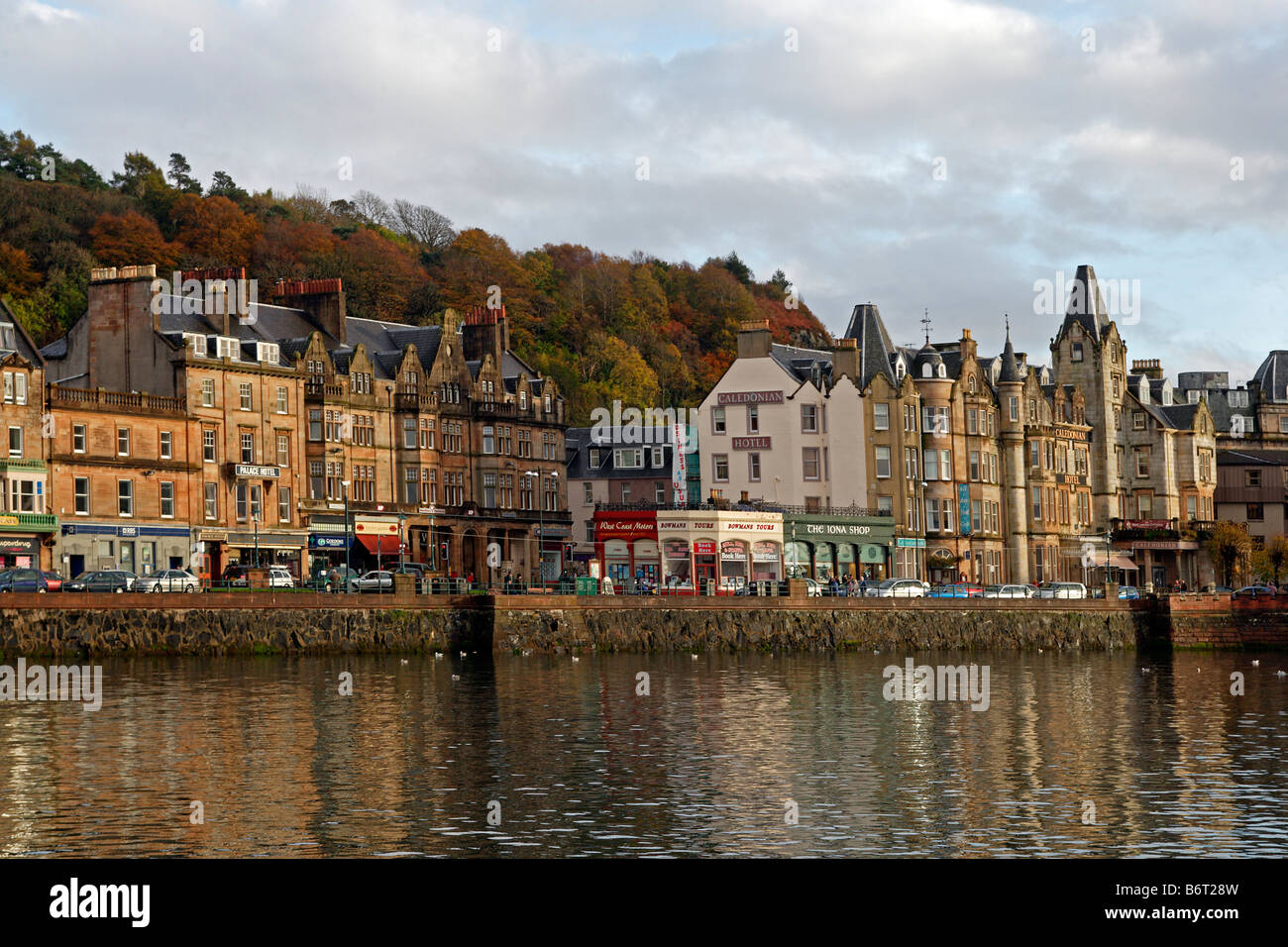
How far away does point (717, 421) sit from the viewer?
353ft

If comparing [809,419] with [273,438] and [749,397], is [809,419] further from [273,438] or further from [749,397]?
[273,438]

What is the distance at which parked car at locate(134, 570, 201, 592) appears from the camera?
68.7 metres

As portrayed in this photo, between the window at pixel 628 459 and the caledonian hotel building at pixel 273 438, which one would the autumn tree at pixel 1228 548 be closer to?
the window at pixel 628 459

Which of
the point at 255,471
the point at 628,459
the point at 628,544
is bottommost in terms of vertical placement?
the point at 628,544

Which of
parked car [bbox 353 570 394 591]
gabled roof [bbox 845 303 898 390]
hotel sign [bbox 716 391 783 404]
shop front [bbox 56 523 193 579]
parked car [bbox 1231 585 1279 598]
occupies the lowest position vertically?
parked car [bbox 1231 585 1279 598]

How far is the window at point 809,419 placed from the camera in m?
105

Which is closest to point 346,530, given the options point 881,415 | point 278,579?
point 278,579

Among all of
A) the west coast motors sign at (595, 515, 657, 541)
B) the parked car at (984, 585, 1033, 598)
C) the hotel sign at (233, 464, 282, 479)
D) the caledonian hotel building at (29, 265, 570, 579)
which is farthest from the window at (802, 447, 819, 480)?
the hotel sign at (233, 464, 282, 479)

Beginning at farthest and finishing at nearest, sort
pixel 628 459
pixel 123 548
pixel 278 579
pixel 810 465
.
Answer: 1. pixel 628 459
2. pixel 810 465
3. pixel 123 548
4. pixel 278 579

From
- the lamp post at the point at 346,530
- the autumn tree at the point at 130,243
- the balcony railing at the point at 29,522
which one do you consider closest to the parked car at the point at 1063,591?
the lamp post at the point at 346,530

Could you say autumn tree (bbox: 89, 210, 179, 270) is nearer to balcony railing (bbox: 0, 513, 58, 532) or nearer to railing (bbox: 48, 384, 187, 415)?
railing (bbox: 48, 384, 187, 415)

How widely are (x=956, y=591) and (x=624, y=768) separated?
52675 mm

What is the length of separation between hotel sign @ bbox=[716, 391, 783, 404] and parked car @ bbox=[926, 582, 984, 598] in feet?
60.9

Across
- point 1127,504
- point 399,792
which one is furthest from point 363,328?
point 399,792
